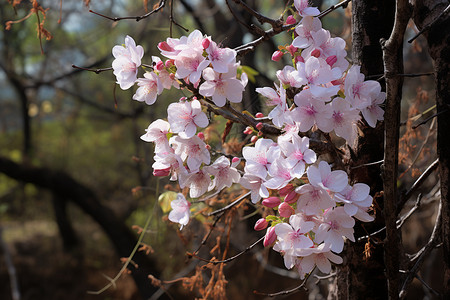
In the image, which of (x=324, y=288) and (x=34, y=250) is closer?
(x=324, y=288)

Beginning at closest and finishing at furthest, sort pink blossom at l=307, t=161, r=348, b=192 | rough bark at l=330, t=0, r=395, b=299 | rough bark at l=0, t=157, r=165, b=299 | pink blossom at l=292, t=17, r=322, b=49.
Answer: pink blossom at l=307, t=161, r=348, b=192 → pink blossom at l=292, t=17, r=322, b=49 → rough bark at l=330, t=0, r=395, b=299 → rough bark at l=0, t=157, r=165, b=299

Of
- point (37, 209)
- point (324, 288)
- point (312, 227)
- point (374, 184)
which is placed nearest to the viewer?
point (312, 227)

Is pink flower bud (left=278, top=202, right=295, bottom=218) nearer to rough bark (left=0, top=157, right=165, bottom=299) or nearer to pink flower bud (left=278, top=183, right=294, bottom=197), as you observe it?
pink flower bud (left=278, top=183, right=294, bottom=197)

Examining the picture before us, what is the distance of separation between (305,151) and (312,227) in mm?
110

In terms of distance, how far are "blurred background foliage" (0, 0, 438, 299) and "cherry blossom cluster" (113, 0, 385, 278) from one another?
1.62 m

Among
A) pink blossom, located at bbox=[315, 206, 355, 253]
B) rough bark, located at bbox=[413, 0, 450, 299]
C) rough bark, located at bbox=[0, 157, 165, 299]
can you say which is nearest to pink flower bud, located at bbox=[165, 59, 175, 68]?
pink blossom, located at bbox=[315, 206, 355, 253]

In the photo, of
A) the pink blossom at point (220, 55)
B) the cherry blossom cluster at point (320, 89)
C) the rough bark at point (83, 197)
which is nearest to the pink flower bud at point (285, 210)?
the cherry blossom cluster at point (320, 89)

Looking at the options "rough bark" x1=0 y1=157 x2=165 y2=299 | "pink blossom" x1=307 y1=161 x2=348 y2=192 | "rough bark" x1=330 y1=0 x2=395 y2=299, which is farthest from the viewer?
"rough bark" x1=0 y1=157 x2=165 y2=299

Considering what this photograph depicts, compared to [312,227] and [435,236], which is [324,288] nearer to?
[435,236]

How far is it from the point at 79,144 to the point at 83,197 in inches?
110

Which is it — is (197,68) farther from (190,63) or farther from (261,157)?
(261,157)

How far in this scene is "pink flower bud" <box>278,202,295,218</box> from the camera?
67cm

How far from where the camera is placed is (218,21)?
9.53 ft

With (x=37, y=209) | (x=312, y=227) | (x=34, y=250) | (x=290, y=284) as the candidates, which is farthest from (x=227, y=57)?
(x=37, y=209)
